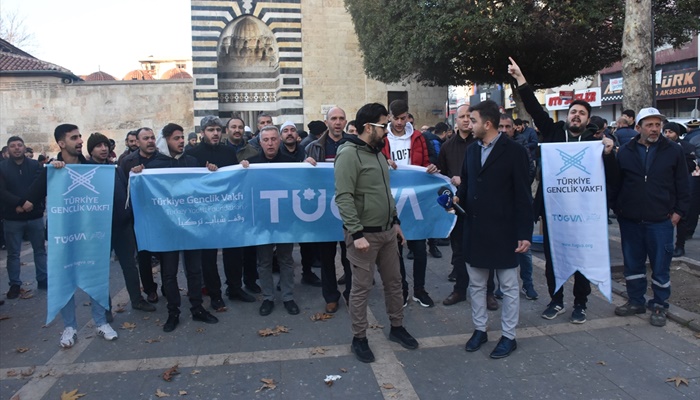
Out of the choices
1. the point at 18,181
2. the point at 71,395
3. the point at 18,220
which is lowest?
the point at 71,395

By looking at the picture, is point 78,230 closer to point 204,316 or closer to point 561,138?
point 204,316

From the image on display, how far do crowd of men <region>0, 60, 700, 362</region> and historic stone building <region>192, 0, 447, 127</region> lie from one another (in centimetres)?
1574

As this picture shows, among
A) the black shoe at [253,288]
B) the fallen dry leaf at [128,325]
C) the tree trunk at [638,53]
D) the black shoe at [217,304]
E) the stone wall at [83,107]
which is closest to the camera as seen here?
the fallen dry leaf at [128,325]

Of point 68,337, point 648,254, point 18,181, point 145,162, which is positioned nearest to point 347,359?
point 68,337

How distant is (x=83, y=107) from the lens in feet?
70.4

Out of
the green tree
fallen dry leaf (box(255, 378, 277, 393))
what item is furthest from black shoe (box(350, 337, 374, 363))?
the green tree

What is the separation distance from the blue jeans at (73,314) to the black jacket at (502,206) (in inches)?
142

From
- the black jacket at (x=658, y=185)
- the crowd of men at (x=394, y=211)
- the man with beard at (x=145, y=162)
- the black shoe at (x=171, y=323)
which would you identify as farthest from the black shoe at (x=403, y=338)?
the man with beard at (x=145, y=162)

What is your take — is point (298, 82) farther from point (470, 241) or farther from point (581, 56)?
point (470, 241)

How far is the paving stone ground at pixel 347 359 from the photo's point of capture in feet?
12.6

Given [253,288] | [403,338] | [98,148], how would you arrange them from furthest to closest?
[253,288] < [98,148] < [403,338]

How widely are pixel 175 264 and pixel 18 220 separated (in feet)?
9.14

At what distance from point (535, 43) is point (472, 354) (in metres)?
12.6

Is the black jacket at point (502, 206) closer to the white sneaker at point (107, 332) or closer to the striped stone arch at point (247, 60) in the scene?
the white sneaker at point (107, 332)
